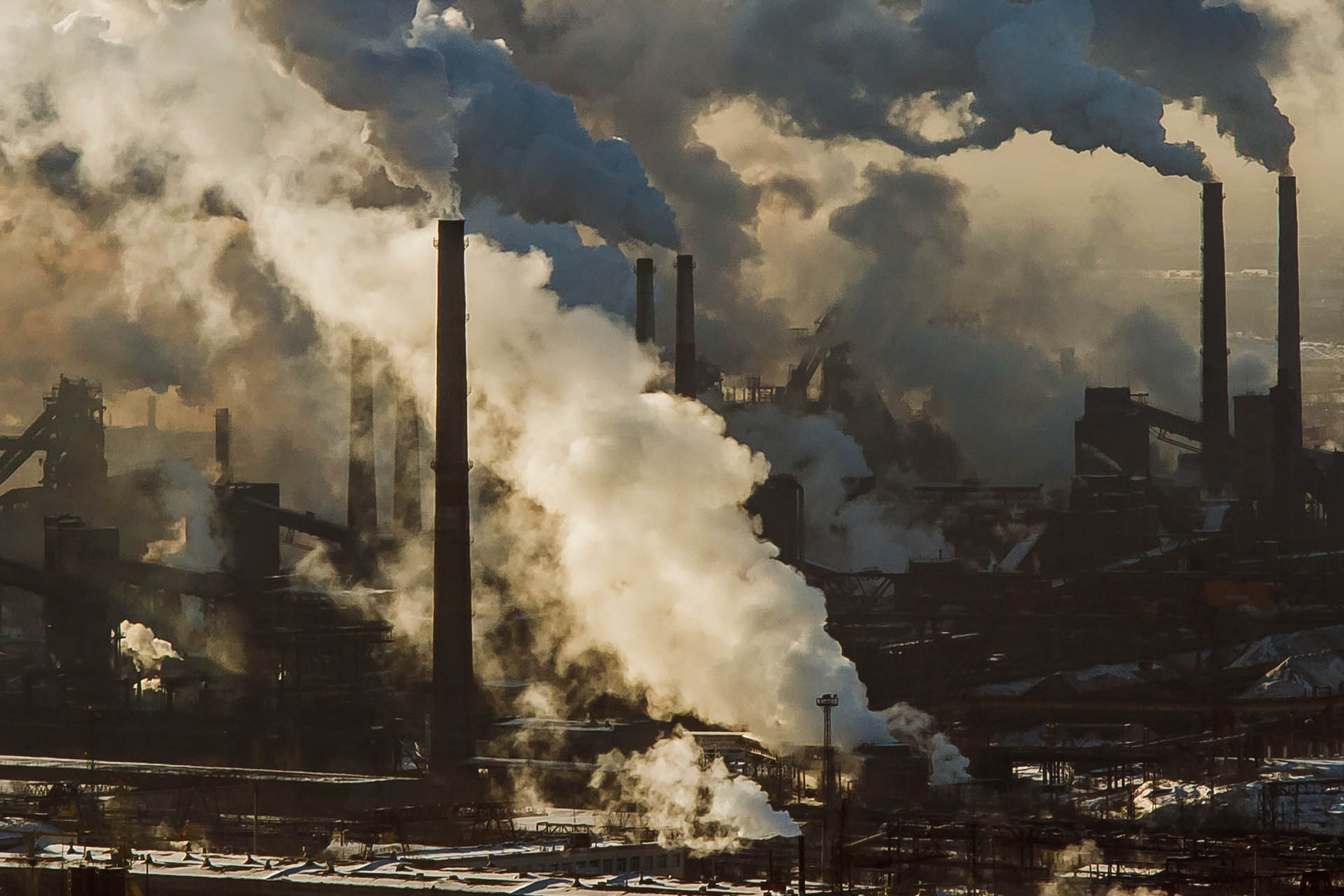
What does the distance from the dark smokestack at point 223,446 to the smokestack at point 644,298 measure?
50.7 feet

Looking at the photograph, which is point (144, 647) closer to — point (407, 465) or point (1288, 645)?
point (407, 465)

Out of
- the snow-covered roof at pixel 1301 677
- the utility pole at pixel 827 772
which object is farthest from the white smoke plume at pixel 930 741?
the snow-covered roof at pixel 1301 677

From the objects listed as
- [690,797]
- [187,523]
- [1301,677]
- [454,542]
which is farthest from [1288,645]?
[187,523]

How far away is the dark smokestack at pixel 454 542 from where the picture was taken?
3822 centimetres

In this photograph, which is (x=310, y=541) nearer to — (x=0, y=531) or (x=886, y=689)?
(x=0, y=531)

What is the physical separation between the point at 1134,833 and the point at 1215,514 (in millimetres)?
31064

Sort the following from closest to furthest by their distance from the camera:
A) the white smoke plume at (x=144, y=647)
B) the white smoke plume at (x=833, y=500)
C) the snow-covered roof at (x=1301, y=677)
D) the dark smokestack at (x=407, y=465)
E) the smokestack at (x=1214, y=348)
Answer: the snow-covered roof at (x=1301, y=677), the dark smokestack at (x=407, y=465), the white smoke plume at (x=144, y=647), the smokestack at (x=1214, y=348), the white smoke plume at (x=833, y=500)

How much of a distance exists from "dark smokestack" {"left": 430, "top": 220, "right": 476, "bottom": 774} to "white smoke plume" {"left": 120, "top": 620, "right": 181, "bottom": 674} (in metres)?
17.3

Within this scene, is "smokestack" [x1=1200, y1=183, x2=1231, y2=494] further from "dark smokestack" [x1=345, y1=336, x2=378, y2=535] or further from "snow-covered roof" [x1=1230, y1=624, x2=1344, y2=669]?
"dark smokestack" [x1=345, y1=336, x2=378, y2=535]

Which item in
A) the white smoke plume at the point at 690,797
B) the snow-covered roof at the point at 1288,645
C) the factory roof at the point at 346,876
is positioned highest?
the snow-covered roof at the point at 1288,645

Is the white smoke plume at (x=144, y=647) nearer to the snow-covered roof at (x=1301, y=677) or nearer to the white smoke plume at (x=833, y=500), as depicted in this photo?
the white smoke plume at (x=833, y=500)

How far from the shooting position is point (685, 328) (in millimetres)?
56125

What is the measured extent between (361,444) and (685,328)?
28.5 ft

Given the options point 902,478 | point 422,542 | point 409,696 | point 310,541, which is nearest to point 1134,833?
point 409,696
